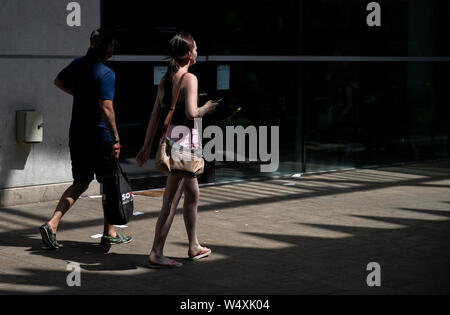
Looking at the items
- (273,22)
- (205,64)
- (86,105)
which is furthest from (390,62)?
(86,105)

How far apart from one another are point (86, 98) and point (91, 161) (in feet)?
1.90

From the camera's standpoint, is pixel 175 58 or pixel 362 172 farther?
pixel 362 172

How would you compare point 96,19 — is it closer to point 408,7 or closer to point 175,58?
point 175,58

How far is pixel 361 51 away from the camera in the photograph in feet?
41.5

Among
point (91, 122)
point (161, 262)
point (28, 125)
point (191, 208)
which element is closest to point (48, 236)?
point (91, 122)

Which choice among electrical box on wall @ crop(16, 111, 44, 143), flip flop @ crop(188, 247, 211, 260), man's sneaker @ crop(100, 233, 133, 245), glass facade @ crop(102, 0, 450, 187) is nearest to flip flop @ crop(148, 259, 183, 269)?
flip flop @ crop(188, 247, 211, 260)

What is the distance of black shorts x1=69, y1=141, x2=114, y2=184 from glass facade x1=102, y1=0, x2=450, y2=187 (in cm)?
287

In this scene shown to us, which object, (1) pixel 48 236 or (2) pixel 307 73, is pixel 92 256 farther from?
(2) pixel 307 73

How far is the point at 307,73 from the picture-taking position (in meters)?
12.0

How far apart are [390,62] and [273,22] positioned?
2.65 metres

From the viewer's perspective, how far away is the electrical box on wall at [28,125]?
8.98 meters

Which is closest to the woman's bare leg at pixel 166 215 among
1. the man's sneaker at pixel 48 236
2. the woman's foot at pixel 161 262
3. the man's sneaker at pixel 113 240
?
the woman's foot at pixel 161 262
